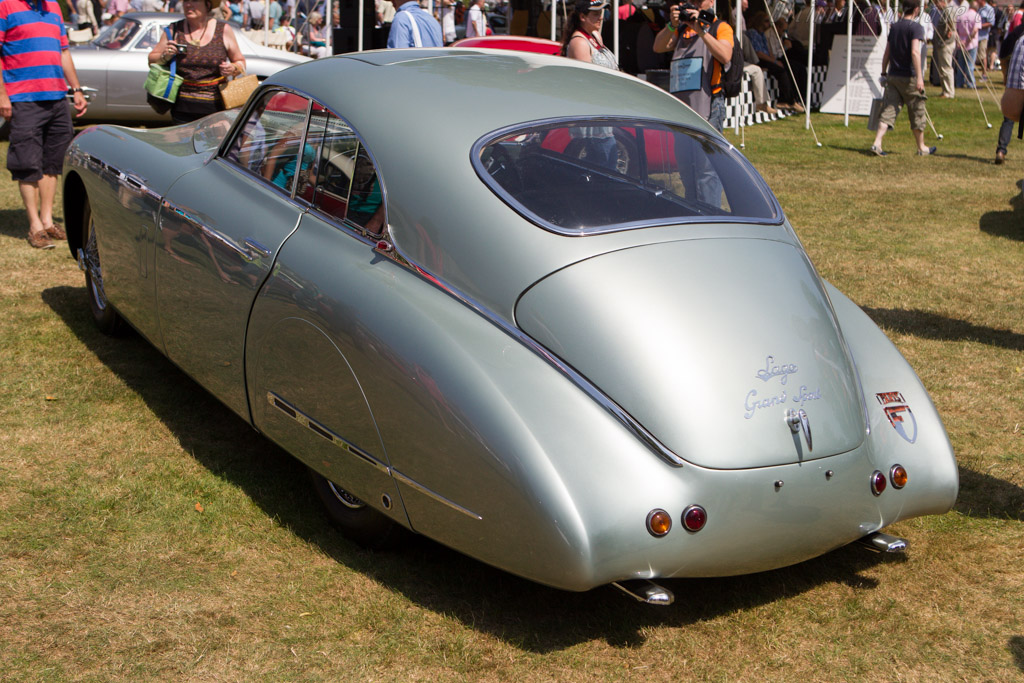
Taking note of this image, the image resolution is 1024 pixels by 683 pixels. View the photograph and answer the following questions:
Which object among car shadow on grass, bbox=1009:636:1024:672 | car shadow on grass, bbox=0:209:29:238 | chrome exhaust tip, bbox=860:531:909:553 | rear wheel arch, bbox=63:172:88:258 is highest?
rear wheel arch, bbox=63:172:88:258

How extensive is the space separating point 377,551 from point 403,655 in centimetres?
60


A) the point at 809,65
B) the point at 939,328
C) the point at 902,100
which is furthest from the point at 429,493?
the point at 809,65

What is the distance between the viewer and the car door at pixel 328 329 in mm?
3203

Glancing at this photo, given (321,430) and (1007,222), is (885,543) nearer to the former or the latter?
(321,430)

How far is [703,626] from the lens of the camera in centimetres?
317

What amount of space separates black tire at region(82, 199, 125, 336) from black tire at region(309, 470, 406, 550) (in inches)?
90.3

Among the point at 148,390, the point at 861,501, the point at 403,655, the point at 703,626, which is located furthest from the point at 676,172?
the point at 148,390

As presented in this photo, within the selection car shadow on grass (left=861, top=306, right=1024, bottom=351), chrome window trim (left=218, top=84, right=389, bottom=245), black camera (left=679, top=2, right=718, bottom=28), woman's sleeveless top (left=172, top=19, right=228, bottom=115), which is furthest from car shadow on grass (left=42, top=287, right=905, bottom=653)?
black camera (left=679, top=2, right=718, bottom=28)

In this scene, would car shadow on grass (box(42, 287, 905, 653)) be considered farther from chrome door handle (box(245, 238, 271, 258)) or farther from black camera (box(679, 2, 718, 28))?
black camera (box(679, 2, 718, 28))

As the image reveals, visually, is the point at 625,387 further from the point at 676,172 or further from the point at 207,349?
the point at 207,349

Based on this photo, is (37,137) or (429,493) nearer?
Answer: (429,493)

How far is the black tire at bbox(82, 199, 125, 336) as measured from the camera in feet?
17.6

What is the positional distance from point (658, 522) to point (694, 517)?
112 mm

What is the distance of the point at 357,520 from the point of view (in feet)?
11.5
